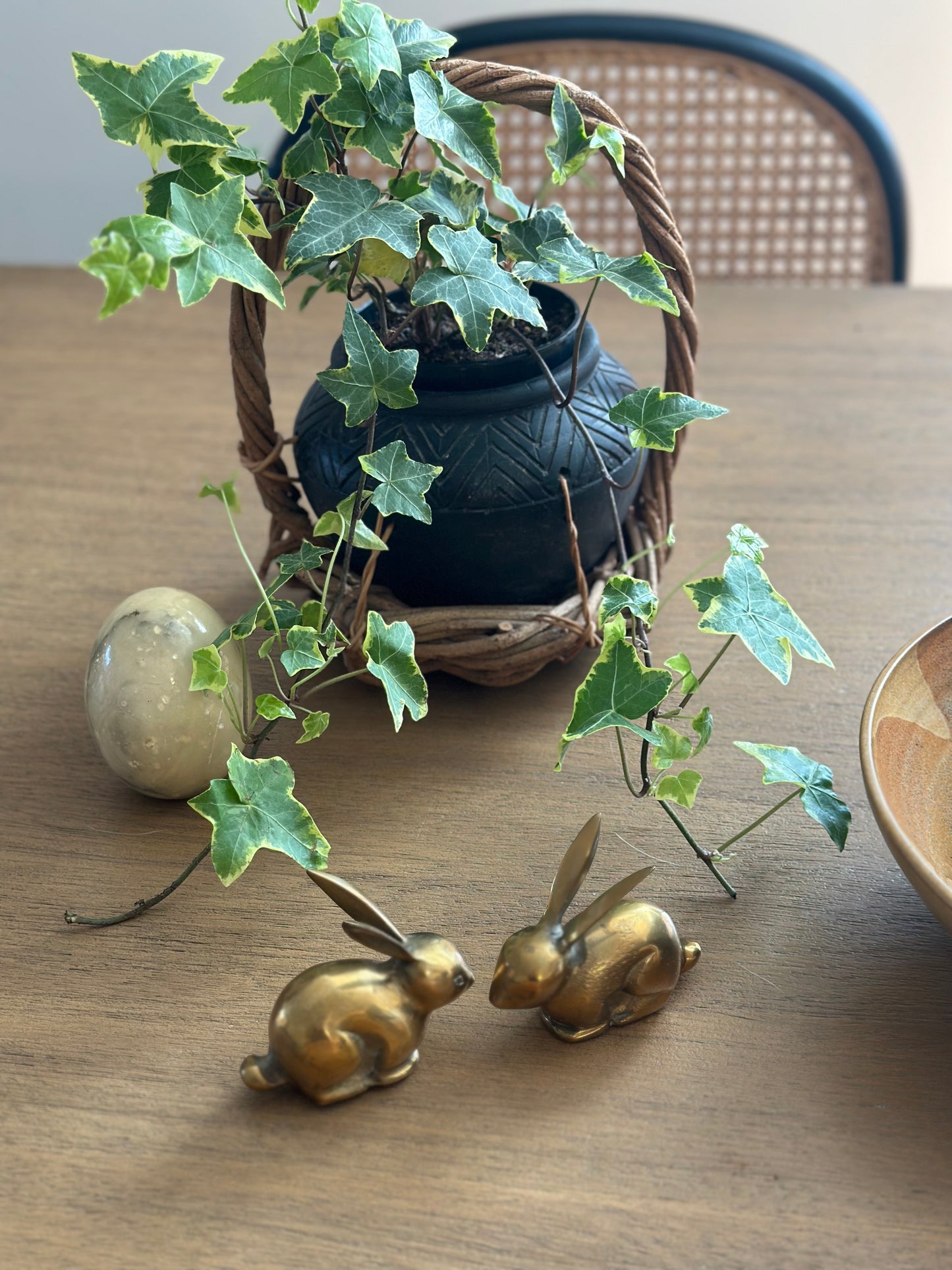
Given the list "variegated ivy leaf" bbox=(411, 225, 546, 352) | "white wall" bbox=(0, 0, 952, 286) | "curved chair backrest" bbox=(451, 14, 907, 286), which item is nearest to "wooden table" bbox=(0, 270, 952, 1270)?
"variegated ivy leaf" bbox=(411, 225, 546, 352)

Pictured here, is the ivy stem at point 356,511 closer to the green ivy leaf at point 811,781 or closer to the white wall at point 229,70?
the green ivy leaf at point 811,781

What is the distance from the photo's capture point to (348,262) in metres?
0.57

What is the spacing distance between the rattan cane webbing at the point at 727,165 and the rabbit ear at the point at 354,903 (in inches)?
41.2

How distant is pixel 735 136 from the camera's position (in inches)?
54.1

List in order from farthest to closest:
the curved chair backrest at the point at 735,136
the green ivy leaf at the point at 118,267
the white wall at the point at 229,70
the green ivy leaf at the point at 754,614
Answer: the white wall at the point at 229,70 < the curved chair backrest at the point at 735,136 < the green ivy leaf at the point at 754,614 < the green ivy leaf at the point at 118,267

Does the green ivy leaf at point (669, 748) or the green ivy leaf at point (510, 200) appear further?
the green ivy leaf at point (510, 200)

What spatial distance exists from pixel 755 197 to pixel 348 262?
991 millimetres

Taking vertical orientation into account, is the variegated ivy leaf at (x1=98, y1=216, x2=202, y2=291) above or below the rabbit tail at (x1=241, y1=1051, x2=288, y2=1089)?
above

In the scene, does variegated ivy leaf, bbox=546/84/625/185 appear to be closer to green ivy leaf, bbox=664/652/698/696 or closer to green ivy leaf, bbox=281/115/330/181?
green ivy leaf, bbox=281/115/330/181

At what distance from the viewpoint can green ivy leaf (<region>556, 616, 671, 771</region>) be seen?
472 millimetres

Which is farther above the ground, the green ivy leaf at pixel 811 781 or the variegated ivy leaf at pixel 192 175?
the variegated ivy leaf at pixel 192 175

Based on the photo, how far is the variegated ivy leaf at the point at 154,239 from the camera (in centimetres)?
39

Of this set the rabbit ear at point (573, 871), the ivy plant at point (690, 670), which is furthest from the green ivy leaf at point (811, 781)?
the rabbit ear at point (573, 871)

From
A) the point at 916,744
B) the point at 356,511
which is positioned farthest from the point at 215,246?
the point at 916,744
